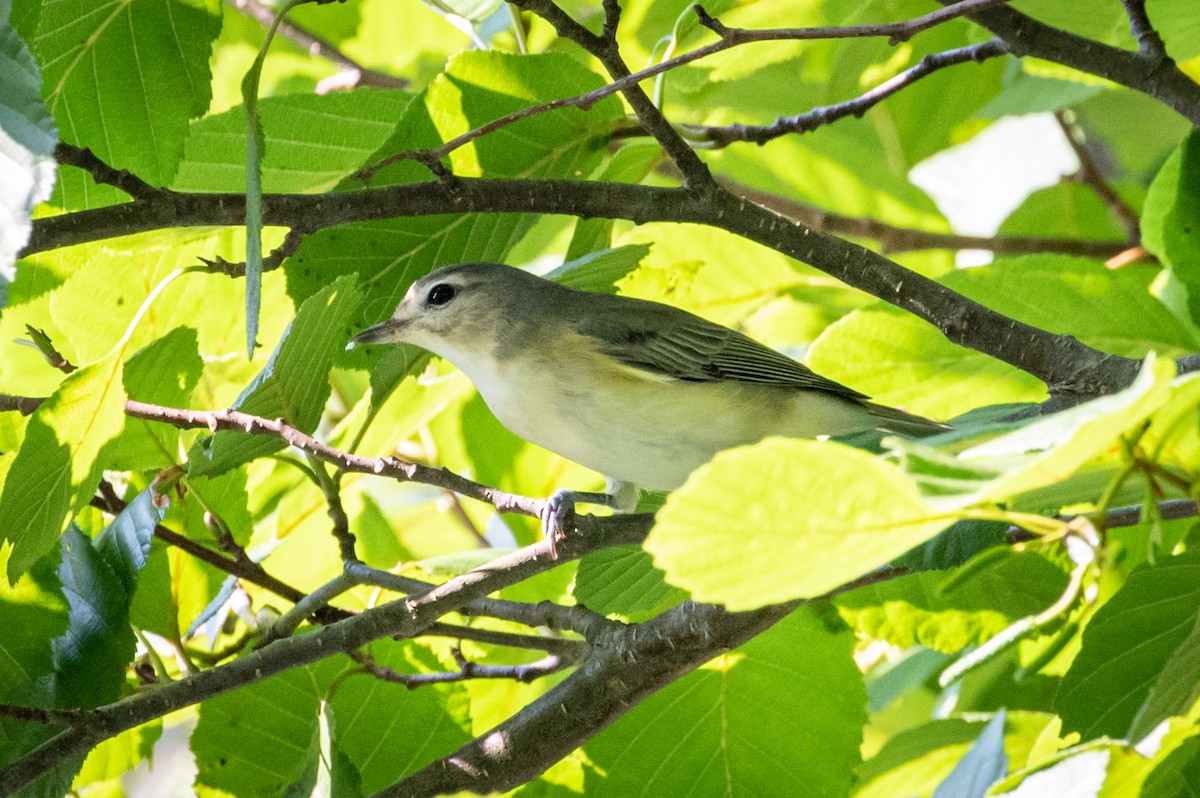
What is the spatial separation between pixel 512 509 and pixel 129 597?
0.70 metres

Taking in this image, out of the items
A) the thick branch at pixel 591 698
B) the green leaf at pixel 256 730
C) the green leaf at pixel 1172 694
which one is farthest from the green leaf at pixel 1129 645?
the green leaf at pixel 256 730

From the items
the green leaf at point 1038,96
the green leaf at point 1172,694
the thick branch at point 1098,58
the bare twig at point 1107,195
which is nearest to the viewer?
the green leaf at point 1172,694

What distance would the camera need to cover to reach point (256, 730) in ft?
8.47

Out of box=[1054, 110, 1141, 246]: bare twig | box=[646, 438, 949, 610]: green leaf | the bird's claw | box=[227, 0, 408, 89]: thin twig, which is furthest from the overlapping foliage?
box=[227, 0, 408, 89]: thin twig

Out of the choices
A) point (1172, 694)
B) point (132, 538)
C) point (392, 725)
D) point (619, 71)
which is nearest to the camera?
point (1172, 694)

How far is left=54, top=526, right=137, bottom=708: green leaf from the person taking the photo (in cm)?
222

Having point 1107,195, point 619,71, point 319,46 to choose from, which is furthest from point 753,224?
point 319,46

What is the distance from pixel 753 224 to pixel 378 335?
1060 mm

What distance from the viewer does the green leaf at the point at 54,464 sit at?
204cm

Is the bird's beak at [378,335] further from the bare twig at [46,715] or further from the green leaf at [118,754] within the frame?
the bare twig at [46,715]

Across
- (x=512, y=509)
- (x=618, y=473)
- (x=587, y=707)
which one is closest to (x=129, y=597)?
(x=512, y=509)

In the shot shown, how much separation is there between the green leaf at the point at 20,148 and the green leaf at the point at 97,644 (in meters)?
1.00

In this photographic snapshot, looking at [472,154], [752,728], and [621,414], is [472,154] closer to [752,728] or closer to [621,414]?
[621,414]

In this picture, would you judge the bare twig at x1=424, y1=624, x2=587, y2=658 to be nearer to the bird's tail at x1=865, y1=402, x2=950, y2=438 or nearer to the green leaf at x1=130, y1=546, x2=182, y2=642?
the green leaf at x1=130, y1=546, x2=182, y2=642
